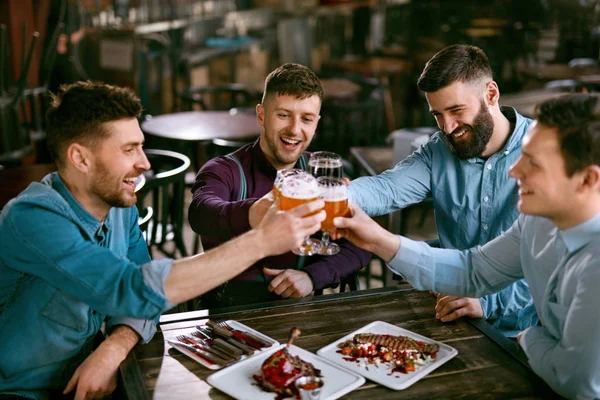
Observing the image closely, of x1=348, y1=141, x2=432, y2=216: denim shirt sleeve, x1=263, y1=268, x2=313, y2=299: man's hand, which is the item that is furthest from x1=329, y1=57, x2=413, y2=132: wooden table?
x1=263, y1=268, x2=313, y2=299: man's hand

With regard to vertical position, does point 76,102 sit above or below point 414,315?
above

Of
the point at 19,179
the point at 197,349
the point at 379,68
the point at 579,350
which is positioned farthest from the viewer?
the point at 379,68

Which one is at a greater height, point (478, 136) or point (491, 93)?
point (491, 93)

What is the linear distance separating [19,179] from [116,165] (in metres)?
1.67

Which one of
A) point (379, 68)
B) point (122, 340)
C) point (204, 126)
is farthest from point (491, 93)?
point (379, 68)

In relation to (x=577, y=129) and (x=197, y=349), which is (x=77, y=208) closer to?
(x=197, y=349)

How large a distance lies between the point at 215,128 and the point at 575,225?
3428 millimetres

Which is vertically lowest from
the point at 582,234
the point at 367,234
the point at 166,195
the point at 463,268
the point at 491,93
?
the point at 166,195

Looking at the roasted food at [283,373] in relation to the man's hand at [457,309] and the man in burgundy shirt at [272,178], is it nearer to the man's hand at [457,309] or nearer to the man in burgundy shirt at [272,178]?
the man's hand at [457,309]

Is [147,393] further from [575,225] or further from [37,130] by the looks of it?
[37,130]

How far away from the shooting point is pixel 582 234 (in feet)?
5.22

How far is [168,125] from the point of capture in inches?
190

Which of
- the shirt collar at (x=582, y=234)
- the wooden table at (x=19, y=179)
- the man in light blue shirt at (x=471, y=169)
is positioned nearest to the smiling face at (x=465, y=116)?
the man in light blue shirt at (x=471, y=169)

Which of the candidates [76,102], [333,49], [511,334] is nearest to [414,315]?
[511,334]
